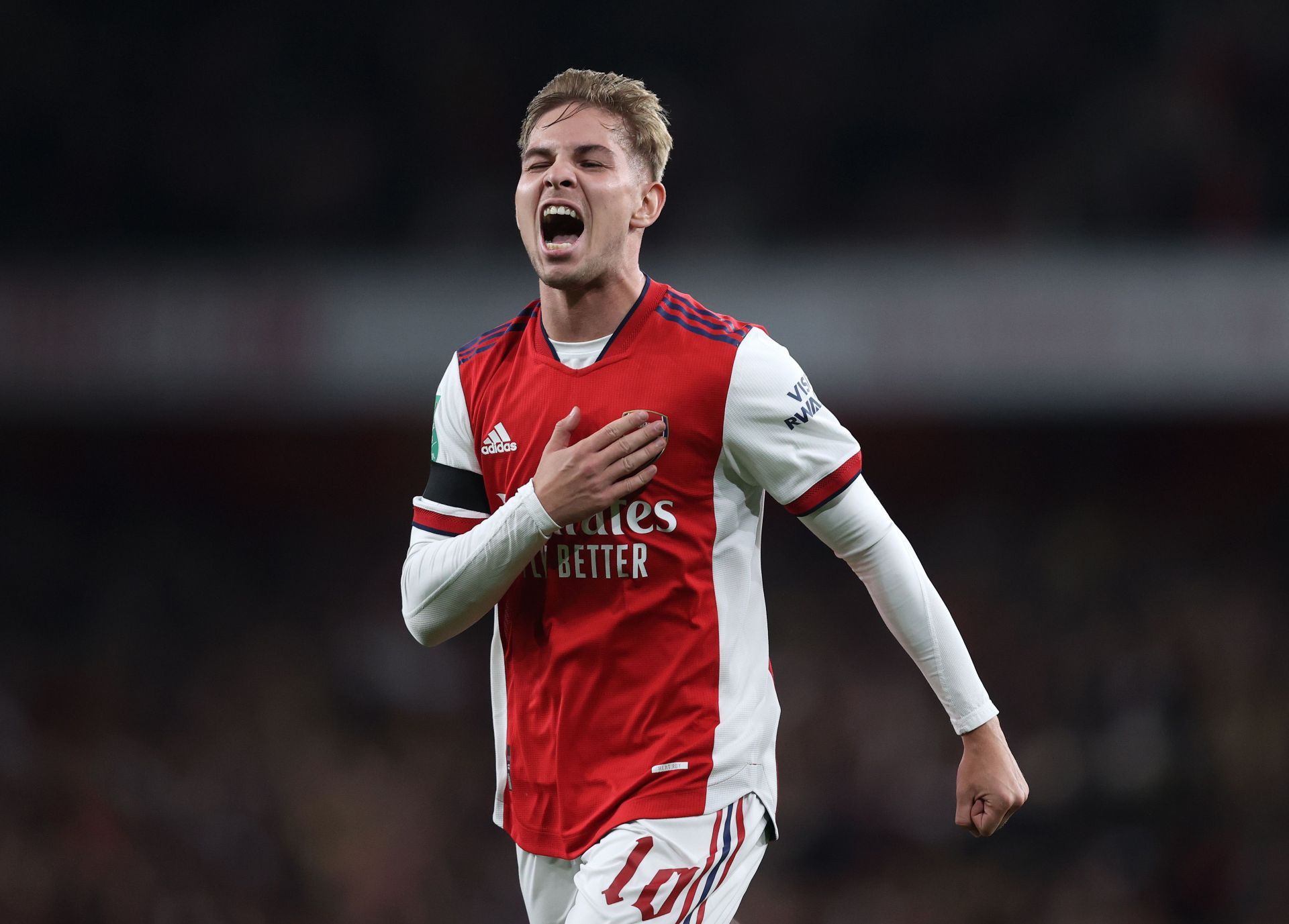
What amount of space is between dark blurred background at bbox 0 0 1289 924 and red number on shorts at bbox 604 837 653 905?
5.28 metres

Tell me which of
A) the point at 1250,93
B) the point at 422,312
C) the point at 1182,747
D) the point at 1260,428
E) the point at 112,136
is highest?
the point at 1250,93

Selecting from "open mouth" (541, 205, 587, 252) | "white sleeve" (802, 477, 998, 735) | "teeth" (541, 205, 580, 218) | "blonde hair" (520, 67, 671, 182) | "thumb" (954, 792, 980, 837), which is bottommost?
"thumb" (954, 792, 980, 837)

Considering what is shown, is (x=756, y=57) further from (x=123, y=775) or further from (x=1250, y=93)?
(x=123, y=775)

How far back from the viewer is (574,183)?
276cm

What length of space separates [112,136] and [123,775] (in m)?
4.17

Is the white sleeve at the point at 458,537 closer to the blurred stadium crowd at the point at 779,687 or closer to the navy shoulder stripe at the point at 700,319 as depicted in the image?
the navy shoulder stripe at the point at 700,319

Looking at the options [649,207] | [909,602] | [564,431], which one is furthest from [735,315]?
[564,431]

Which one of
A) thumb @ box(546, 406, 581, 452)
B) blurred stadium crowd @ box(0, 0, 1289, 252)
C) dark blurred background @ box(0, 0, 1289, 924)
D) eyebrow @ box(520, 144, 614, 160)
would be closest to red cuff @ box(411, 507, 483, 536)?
thumb @ box(546, 406, 581, 452)

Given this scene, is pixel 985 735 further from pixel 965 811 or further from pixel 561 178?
pixel 561 178

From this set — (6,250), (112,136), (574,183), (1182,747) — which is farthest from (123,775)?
(574,183)

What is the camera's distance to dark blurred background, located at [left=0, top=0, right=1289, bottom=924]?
7812 mm

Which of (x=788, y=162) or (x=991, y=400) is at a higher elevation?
(x=788, y=162)

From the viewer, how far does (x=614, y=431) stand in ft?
8.45

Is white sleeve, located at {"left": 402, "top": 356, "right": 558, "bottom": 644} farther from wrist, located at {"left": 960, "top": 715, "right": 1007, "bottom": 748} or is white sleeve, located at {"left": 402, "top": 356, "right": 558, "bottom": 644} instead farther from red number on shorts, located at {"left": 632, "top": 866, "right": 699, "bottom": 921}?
wrist, located at {"left": 960, "top": 715, "right": 1007, "bottom": 748}
